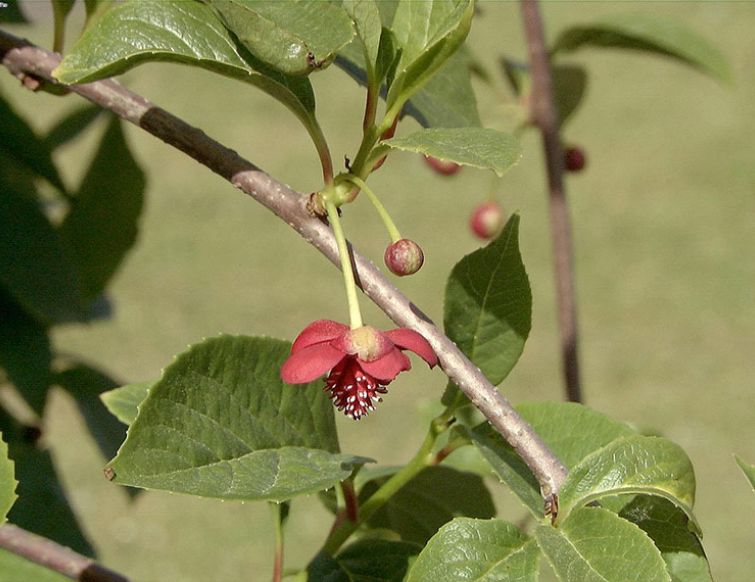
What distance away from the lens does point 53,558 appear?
67 cm

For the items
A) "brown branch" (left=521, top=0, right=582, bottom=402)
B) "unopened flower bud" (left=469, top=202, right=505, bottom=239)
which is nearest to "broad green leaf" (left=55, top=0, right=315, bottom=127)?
"brown branch" (left=521, top=0, right=582, bottom=402)

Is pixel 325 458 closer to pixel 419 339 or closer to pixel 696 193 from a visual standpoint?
pixel 419 339

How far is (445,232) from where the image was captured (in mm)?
5137

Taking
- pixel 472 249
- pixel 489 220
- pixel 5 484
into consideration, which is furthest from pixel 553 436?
pixel 472 249

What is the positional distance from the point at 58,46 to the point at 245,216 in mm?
4620

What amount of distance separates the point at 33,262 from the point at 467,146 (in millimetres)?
550

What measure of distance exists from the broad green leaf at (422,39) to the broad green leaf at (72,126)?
73cm

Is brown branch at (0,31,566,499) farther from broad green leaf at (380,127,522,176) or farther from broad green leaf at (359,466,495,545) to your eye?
broad green leaf at (359,466,495,545)

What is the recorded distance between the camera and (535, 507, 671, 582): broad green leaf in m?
0.51

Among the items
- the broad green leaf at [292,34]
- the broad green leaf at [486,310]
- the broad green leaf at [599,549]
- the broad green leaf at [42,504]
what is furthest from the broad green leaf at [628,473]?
the broad green leaf at [42,504]

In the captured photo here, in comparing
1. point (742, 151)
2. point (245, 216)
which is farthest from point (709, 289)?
point (245, 216)

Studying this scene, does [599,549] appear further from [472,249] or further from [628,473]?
[472,249]

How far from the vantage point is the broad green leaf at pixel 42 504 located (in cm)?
93

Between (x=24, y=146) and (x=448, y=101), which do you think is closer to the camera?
(x=448, y=101)
